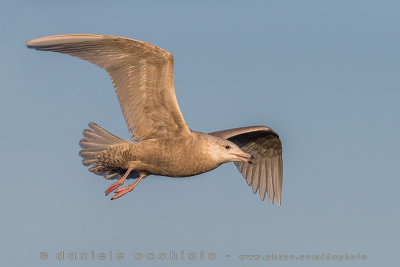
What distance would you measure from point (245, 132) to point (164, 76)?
307cm

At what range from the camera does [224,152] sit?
37.4ft

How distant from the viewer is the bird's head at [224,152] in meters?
11.4

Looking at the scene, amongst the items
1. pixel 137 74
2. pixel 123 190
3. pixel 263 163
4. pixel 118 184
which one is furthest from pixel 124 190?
pixel 263 163

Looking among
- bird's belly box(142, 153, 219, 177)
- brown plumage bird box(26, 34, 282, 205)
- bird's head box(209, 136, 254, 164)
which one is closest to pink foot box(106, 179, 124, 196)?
brown plumage bird box(26, 34, 282, 205)

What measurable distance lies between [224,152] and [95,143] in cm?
A: 252

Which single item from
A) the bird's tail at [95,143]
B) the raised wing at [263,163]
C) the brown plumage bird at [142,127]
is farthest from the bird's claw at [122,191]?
the raised wing at [263,163]

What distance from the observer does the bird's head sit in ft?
37.3

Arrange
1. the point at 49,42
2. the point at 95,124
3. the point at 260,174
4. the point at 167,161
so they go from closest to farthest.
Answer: the point at 49,42 < the point at 167,161 < the point at 95,124 < the point at 260,174

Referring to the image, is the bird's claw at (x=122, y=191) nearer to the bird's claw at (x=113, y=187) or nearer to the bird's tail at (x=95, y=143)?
the bird's claw at (x=113, y=187)

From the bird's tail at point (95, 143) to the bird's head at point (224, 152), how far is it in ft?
5.72

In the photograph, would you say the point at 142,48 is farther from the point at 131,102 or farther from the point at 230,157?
the point at 230,157

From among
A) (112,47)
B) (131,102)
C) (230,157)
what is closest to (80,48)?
(112,47)

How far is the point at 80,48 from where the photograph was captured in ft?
35.9

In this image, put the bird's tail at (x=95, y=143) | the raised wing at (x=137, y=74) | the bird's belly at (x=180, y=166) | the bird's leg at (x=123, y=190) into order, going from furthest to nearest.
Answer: the bird's tail at (x=95, y=143), the bird's leg at (x=123, y=190), the bird's belly at (x=180, y=166), the raised wing at (x=137, y=74)
